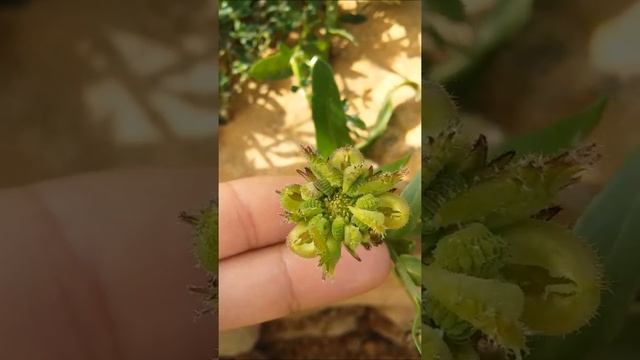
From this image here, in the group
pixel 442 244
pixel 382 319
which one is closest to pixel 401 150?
pixel 382 319

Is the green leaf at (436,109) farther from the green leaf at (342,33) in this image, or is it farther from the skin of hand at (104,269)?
the green leaf at (342,33)

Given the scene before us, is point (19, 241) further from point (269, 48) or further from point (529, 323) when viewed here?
point (269, 48)

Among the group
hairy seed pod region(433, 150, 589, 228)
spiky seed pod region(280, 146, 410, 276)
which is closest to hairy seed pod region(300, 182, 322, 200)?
spiky seed pod region(280, 146, 410, 276)

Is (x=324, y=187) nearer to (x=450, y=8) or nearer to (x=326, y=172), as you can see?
(x=326, y=172)

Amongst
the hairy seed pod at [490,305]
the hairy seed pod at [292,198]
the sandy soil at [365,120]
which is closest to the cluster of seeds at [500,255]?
the hairy seed pod at [490,305]

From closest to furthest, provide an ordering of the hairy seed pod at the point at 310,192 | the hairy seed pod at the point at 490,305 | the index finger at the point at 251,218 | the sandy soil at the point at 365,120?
the hairy seed pod at the point at 490,305
the hairy seed pod at the point at 310,192
the index finger at the point at 251,218
the sandy soil at the point at 365,120

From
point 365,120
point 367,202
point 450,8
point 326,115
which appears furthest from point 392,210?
point 365,120
